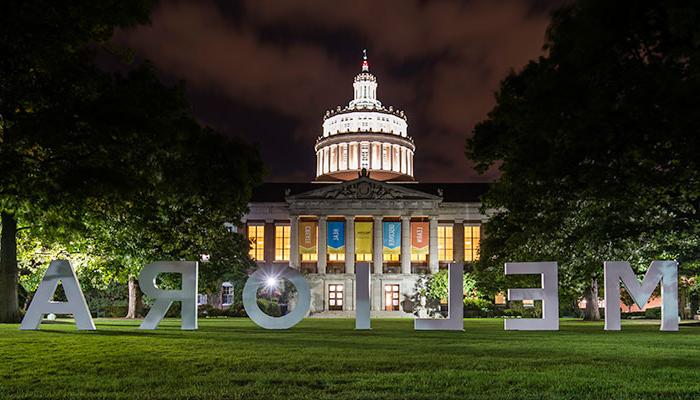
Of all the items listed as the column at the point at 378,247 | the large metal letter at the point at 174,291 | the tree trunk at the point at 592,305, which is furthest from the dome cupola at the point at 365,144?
the large metal letter at the point at 174,291

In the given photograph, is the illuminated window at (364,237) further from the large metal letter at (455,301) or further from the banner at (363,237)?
the large metal letter at (455,301)

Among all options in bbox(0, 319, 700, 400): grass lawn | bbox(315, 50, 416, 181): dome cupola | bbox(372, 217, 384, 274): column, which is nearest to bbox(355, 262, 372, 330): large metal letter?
bbox(0, 319, 700, 400): grass lawn

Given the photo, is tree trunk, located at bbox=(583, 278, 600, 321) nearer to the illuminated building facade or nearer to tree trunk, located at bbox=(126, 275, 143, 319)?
the illuminated building facade

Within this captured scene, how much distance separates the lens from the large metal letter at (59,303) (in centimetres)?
2284

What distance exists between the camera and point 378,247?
8500 cm

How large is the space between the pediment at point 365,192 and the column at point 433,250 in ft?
9.61

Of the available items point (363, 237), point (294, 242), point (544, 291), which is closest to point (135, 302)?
point (294, 242)

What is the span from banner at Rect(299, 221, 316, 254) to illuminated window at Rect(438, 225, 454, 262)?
15.6 m

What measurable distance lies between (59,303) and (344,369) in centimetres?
1316

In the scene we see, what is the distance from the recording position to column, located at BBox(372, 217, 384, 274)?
3324 inches

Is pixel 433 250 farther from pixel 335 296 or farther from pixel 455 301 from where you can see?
pixel 455 301

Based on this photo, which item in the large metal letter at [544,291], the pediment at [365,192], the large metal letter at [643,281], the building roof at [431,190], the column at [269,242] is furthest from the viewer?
the building roof at [431,190]

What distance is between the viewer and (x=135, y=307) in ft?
169

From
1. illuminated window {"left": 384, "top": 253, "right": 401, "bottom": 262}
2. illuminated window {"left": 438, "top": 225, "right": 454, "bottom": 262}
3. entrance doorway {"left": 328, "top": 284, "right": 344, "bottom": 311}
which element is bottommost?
entrance doorway {"left": 328, "top": 284, "right": 344, "bottom": 311}
